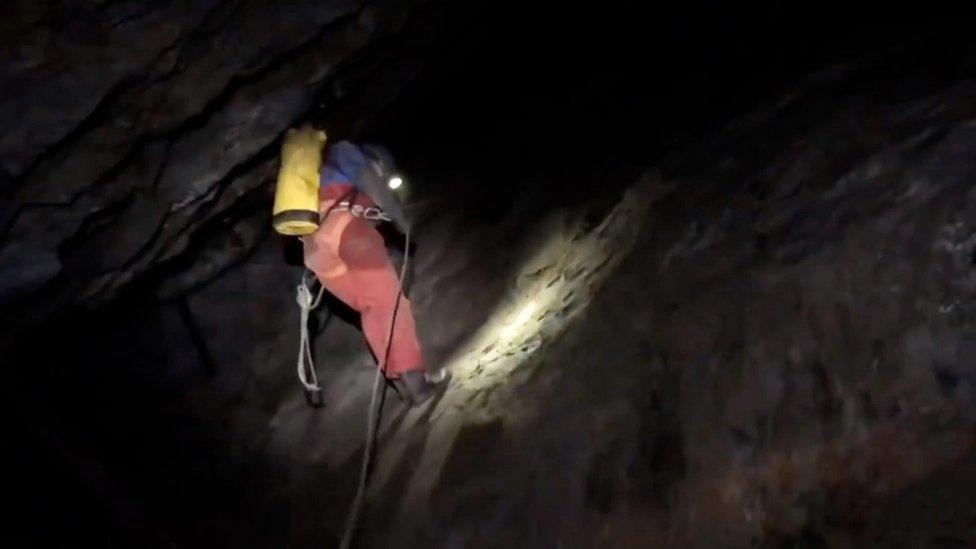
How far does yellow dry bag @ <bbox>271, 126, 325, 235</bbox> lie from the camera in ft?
16.1

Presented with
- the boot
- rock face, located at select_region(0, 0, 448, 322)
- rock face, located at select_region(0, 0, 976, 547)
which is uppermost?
rock face, located at select_region(0, 0, 448, 322)

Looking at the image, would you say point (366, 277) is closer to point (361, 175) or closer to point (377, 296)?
point (377, 296)

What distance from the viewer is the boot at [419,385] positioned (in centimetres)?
540

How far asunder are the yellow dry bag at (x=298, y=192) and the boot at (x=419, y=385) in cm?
132

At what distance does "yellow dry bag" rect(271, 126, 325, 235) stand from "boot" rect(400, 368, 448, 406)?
1323 millimetres

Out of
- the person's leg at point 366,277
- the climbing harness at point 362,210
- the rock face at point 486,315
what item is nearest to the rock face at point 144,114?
the rock face at point 486,315

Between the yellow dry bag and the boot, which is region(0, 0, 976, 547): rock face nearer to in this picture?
the boot

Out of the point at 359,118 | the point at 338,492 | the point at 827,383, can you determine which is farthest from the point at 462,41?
the point at 827,383

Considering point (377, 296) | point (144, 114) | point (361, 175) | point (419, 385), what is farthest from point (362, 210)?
point (144, 114)

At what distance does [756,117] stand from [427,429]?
3.14 m

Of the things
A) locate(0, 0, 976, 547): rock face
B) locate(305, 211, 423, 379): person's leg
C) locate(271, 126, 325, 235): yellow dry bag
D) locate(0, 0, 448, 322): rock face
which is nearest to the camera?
locate(0, 0, 976, 547): rock face

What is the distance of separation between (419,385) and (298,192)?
1.70 metres

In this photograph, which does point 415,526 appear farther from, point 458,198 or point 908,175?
point 458,198

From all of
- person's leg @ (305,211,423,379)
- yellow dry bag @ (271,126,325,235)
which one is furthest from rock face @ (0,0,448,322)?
person's leg @ (305,211,423,379)
